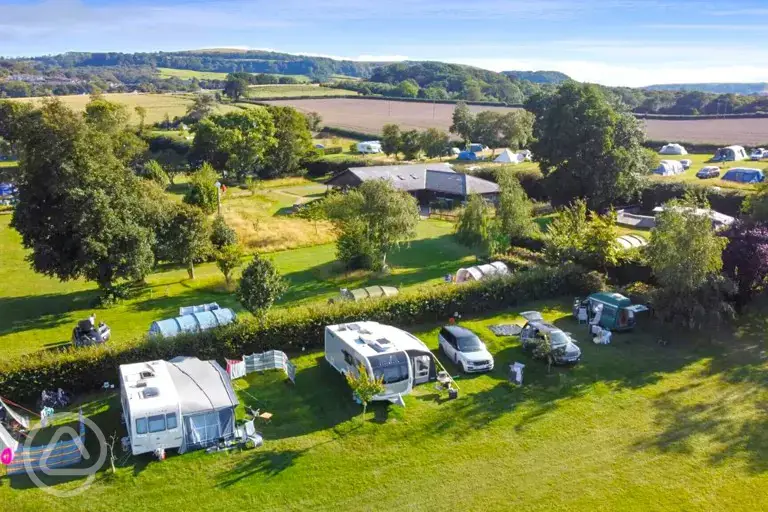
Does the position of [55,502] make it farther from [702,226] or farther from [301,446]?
[702,226]

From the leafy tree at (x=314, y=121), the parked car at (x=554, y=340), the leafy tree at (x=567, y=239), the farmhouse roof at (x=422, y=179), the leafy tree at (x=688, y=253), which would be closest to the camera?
the parked car at (x=554, y=340)

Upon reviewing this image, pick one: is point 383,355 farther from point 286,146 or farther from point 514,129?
point 514,129

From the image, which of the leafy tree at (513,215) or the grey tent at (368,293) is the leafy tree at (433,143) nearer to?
the leafy tree at (513,215)

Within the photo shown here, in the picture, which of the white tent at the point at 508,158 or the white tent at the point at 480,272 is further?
the white tent at the point at 508,158

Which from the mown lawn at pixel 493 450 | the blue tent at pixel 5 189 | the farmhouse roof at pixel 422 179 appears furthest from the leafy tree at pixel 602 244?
the blue tent at pixel 5 189

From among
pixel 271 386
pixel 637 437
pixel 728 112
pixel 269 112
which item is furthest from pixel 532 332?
pixel 728 112

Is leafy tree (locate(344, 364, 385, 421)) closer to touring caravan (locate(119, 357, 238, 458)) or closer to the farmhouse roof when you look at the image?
touring caravan (locate(119, 357, 238, 458))

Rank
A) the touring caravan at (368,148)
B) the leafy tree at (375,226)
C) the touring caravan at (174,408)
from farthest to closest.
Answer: the touring caravan at (368,148)
the leafy tree at (375,226)
the touring caravan at (174,408)
